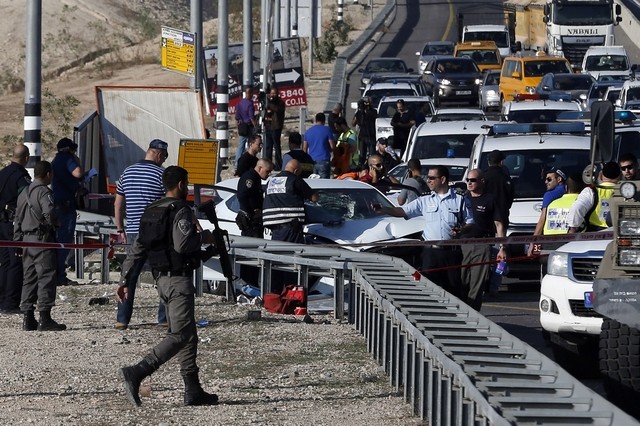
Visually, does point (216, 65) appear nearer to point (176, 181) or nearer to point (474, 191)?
point (474, 191)

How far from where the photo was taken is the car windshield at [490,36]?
6375cm

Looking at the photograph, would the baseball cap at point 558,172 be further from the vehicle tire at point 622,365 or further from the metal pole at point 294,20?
the metal pole at point 294,20

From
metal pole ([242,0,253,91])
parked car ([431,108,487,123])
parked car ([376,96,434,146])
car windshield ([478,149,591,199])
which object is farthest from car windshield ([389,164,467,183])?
metal pole ([242,0,253,91])

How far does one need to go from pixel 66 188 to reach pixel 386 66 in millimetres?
38434

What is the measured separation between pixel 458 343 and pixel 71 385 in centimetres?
321

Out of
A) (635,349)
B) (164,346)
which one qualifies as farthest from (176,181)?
(635,349)

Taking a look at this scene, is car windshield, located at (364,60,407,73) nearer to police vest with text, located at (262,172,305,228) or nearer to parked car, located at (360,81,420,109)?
parked car, located at (360,81,420,109)

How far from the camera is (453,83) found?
4784cm

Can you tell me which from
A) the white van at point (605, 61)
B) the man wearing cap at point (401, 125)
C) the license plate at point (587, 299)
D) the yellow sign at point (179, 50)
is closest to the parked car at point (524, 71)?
the white van at point (605, 61)

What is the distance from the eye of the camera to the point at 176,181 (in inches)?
413

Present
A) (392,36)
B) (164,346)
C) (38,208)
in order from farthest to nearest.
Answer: (392,36), (38,208), (164,346)

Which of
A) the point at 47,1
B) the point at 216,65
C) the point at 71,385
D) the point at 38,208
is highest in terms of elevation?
the point at 47,1

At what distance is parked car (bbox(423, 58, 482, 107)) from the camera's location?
47.7 metres

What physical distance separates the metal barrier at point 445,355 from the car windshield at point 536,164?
14.8 feet
